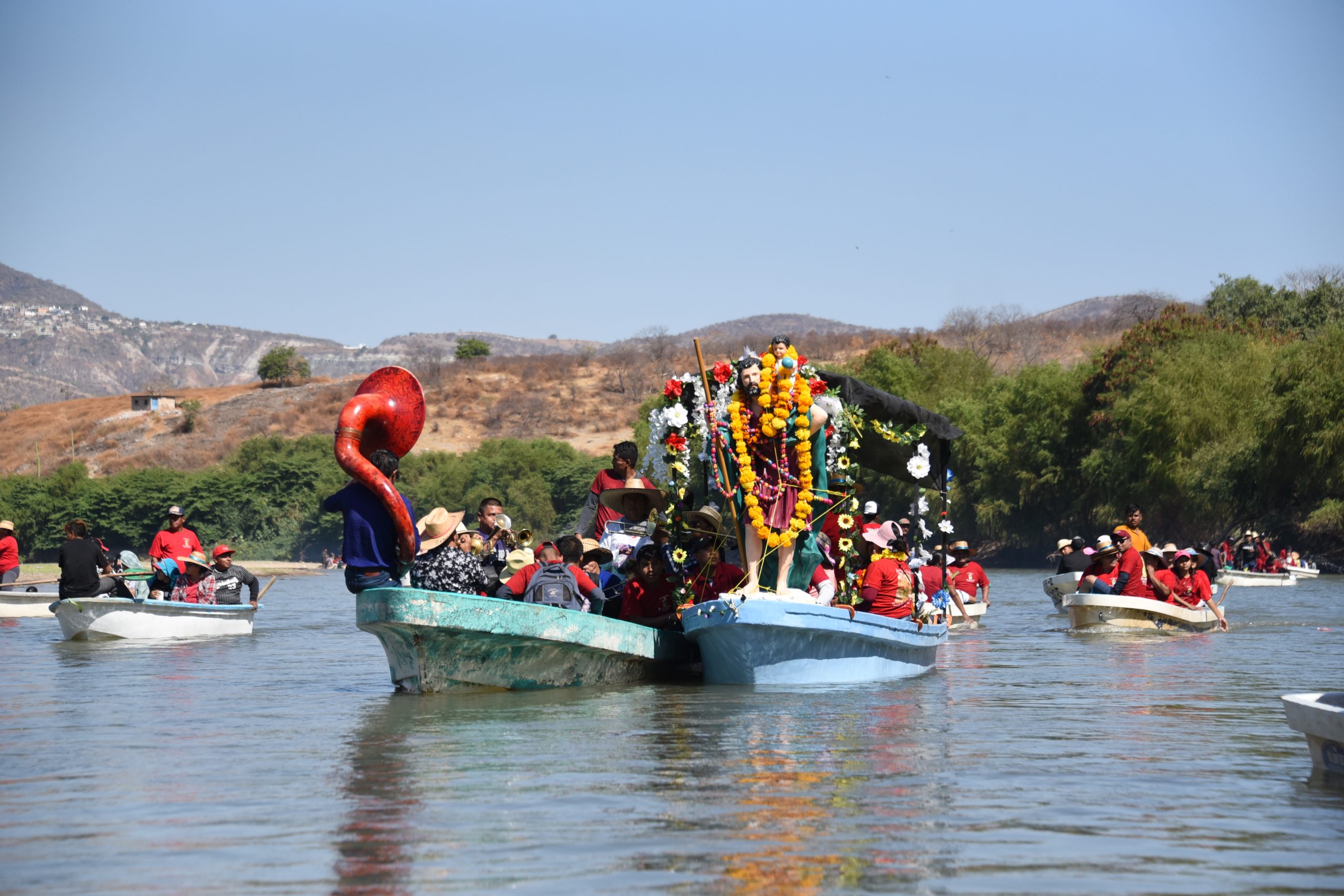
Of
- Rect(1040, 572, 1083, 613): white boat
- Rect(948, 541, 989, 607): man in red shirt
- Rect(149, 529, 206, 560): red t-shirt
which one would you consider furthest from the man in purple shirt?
Rect(1040, 572, 1083, 613): white boat

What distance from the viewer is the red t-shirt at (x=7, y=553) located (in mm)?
26234

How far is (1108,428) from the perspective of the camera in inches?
2301

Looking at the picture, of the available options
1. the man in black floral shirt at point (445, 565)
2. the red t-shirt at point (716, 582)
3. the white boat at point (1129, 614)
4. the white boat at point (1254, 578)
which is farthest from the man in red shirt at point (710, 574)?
the white boat at point (1254, 578)

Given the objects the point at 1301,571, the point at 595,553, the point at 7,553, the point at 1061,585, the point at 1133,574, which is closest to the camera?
the point at 595,553

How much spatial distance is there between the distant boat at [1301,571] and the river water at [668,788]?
1216 inches

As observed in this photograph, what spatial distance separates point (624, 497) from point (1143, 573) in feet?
31.5

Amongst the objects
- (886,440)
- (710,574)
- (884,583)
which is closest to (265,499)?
(886,440)

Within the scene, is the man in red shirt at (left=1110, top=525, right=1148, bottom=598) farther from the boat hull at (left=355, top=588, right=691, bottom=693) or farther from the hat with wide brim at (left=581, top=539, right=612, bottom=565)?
the boat hull at (left=355, top=588, right=691, bottom=693)

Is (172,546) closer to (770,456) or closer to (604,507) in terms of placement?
(604,507)

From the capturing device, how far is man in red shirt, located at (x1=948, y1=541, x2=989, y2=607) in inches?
975

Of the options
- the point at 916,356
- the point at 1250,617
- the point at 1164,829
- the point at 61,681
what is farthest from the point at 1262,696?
the point at 916,356

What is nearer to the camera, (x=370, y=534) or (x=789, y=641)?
(x=370, y=534)

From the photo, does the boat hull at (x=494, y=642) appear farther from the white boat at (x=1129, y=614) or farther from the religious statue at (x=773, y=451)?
the white boat at (x=1129, y=614)

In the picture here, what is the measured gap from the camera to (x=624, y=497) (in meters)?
14.9
